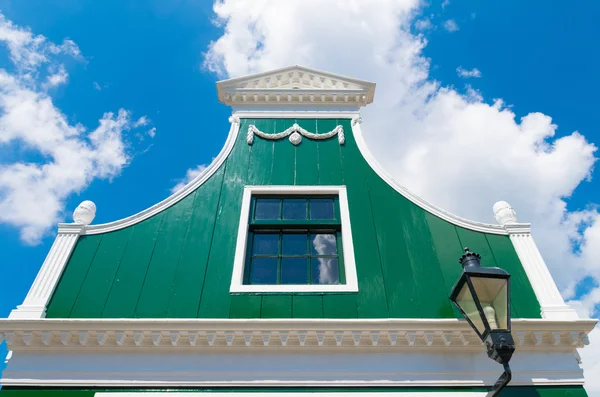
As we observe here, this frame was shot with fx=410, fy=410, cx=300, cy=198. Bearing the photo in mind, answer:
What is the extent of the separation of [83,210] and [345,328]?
5103 mm

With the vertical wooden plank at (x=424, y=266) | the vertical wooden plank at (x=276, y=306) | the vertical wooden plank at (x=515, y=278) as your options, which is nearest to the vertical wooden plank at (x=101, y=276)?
the vertical wooden plank at (x=276, y=306)

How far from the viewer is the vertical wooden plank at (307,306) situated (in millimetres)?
5988

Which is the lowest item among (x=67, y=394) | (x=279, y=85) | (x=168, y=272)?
(x=67, y=394)

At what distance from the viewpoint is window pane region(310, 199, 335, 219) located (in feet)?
25.1

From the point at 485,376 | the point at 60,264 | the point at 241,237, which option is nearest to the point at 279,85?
the point at 241,237

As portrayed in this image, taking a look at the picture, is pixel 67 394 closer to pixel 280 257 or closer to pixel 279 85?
pixel 280 257

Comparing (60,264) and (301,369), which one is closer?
(301,369)

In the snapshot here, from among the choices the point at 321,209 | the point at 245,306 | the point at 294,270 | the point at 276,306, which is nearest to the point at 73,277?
the point at 245,306

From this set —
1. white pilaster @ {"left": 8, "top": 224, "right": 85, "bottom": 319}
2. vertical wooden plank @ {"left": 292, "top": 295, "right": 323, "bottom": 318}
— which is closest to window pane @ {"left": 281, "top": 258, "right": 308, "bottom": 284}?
vertical wooden plank @ {"left": 292, "top": 295, "right": 323, "bottom": 318}

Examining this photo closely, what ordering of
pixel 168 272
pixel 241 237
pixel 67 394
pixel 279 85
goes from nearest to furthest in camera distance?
pixel 67 394, pixel 168 272, pixel 241 237, pixel 279 85

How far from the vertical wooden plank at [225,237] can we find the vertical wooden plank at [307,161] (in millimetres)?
1089

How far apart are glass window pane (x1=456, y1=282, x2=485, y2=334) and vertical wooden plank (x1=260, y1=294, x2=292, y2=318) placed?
7.93 feet

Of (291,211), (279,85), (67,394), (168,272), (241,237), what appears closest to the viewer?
(67,394)

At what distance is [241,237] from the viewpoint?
709cm
